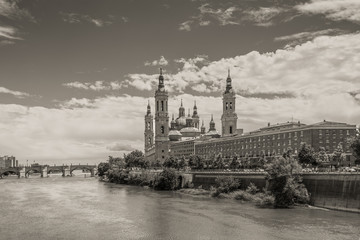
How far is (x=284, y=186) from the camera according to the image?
6544 cm

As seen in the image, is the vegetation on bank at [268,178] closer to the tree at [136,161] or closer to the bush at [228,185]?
the bush at [228,185]

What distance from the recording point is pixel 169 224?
5516 centimetres

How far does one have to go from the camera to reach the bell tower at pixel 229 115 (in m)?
195

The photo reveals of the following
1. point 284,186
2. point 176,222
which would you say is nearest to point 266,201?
point 284,186

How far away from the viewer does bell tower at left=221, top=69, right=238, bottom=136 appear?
19515 cm

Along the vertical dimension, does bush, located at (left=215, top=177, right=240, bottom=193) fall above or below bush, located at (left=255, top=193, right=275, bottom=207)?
above

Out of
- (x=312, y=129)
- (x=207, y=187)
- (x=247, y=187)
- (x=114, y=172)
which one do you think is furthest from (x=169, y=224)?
(x=114, y=172)

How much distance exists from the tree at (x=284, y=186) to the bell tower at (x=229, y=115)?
12682cm

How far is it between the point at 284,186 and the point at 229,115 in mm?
132491

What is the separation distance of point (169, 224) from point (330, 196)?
75.9ft

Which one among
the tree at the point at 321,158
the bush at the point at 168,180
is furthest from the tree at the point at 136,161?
the tree at the point at 321,158

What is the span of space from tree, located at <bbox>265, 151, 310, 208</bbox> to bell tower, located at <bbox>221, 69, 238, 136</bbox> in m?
127

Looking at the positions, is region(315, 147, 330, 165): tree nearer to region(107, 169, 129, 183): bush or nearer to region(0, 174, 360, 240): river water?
region(0, 174, 360, 240): river water

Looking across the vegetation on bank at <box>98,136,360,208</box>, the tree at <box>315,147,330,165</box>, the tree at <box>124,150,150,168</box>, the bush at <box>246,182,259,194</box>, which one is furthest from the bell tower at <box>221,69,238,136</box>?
the bush at <box>246,182,259,194</box>
